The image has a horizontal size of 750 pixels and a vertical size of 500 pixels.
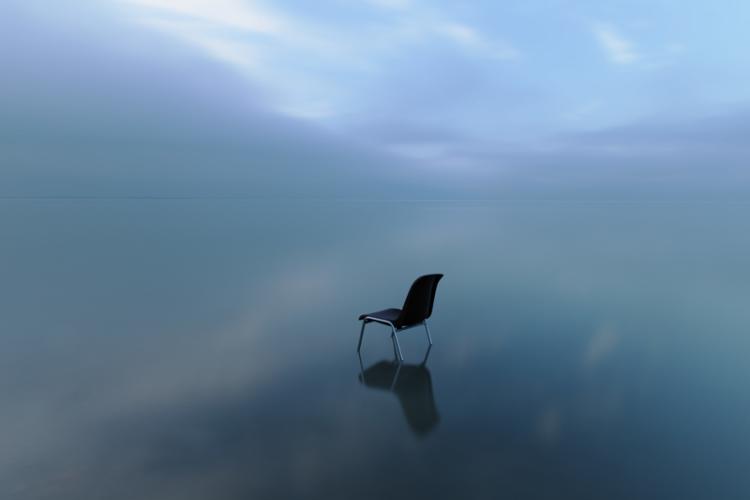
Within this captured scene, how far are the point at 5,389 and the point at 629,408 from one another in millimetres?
4429

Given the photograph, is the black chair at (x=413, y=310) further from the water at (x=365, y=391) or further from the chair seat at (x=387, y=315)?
the water at (x=365, y=391)

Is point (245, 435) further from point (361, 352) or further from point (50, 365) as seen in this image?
point (50, 365)

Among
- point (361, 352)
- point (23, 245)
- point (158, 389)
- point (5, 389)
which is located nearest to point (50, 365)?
point (5, 389)

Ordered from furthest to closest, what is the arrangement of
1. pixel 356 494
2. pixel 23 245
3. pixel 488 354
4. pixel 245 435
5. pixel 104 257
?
pixel 23 245 → pixel 104 257 → pixel 488 354 → pixel 245 435 → pixel 356 494

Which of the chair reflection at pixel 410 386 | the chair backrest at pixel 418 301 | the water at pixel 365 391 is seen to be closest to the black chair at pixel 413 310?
the chair backrest at pixel 418 301

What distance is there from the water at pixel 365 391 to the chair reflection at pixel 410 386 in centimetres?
2

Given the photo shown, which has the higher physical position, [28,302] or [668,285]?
[668,285]

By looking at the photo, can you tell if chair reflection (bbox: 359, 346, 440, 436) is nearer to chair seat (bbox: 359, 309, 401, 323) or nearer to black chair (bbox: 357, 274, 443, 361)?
black chair (bbox: 357, 274, 443, 361)

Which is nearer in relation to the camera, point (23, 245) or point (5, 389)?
point (5, 389)

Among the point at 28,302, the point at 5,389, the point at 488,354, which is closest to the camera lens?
the point at 5,389

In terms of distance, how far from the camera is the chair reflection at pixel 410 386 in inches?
130

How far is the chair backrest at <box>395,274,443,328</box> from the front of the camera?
14.0 feet

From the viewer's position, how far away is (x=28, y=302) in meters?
6.80

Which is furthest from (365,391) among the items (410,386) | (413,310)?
(413,310)
